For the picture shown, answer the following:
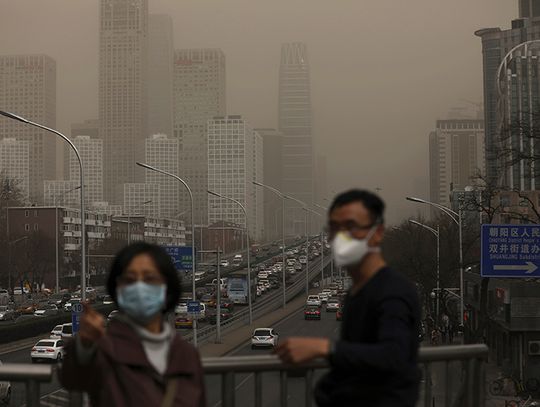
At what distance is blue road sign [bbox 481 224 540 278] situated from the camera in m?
23.7

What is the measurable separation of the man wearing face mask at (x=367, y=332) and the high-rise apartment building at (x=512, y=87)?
25.4m

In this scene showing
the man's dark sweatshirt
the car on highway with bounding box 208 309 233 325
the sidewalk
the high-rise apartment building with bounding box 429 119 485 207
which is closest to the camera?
the man's dark sweatshirt

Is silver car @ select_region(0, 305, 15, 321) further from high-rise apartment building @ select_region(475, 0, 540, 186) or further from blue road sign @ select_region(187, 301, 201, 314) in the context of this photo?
high-rise apartment building @ select_region(475, 0, 540, 186)

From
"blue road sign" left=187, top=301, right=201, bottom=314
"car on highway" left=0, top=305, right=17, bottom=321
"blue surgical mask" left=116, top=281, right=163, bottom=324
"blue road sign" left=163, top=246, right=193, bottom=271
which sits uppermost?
"blue surgical mask" left=116, top=281, right=163, bottom=324

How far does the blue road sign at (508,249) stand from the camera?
23.7 metres

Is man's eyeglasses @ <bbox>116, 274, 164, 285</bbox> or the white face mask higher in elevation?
the white face mask

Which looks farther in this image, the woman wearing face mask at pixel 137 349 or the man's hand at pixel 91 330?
the man's hand at pixel 91 330

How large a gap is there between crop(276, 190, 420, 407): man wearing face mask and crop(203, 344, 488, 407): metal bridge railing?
803 millimetres

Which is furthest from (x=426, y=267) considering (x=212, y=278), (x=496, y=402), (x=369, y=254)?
(x=369, y=254)

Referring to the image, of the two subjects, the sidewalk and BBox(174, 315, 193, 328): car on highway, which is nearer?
the sidewalk

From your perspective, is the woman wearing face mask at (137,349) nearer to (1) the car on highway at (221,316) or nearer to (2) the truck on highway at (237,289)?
(1) the car on highway at (221,316)

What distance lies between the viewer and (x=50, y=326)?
46750 millimetres

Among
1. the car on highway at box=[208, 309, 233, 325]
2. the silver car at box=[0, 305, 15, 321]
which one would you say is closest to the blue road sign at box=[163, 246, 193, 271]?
the car on highway at box=[208, 309, 233, 325]

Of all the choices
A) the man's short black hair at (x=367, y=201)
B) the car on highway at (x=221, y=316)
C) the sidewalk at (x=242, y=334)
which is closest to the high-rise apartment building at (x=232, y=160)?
the sidewalk at (x=242, y=334)
